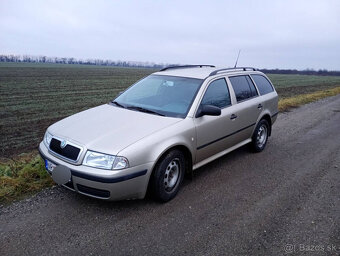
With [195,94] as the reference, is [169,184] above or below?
Result: below

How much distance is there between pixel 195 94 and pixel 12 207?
9.10ft

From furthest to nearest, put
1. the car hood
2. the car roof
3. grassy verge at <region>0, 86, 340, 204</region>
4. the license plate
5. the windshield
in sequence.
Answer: the car roof < the windshield < grassy verge at <region>0, 86, 340, 204</region> < the license plate < the car hood

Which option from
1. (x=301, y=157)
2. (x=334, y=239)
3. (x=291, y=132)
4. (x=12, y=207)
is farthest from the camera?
(x=291, y=132)

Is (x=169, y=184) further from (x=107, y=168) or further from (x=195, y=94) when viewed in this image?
(x=195, y=94)

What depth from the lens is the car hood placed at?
3.04 m

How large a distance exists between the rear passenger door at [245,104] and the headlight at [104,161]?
7.61 ft

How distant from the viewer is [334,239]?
2.83 metres

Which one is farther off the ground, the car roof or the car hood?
the car roof

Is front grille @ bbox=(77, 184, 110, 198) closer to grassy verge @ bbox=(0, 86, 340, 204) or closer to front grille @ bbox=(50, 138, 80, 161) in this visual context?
front grille @ bbox=(50, 138, 80, 161)

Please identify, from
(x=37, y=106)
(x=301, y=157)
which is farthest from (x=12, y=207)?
(x=37, y=106)

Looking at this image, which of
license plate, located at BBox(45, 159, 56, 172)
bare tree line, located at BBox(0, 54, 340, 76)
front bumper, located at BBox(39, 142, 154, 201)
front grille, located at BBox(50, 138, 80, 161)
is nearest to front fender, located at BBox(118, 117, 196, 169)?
front bumper, located at BBox(39, 142, 154, 201)

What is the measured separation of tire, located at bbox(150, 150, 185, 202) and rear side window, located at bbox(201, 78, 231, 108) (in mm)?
949

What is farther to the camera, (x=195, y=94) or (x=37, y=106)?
(x=37, y=106)

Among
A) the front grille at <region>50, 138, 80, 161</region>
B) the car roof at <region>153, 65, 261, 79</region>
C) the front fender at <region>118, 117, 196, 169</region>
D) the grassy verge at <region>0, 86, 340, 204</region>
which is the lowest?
the grassy verge at <region>0, 86, 340, 204</region>
